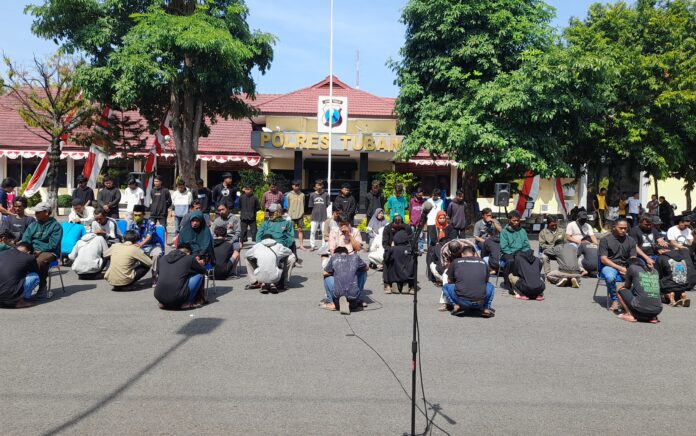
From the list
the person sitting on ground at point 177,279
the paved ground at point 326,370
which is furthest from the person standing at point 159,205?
the person sitting on ground at point 177,279

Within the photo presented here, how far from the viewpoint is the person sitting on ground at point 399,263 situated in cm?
1050

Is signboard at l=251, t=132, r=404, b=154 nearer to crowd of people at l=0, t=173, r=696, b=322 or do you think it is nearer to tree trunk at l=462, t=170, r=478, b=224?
tree trunk at l=462, t=170, r=478, b=224

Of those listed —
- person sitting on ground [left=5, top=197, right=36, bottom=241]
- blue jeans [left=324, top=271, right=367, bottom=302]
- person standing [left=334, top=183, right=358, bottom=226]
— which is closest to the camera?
blue jeans [left=324, top=271, right=367, bottom=302]

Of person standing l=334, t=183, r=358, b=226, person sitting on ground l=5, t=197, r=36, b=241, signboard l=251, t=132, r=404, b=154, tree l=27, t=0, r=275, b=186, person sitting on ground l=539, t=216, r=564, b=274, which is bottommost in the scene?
person sitting on ground l=539, t=216, r=564, b=274

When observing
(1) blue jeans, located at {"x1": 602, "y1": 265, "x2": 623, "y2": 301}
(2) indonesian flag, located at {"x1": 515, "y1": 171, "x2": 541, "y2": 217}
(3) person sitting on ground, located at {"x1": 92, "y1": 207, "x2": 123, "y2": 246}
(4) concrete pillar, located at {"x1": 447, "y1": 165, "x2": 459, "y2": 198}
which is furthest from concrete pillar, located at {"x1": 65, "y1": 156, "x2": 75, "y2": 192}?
(1) blue jeans, located at {"x1": 602, "y1": 265, "x2": 623, "y2": 301}

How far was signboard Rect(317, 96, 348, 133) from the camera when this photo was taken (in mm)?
20094

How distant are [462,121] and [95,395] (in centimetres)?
1579

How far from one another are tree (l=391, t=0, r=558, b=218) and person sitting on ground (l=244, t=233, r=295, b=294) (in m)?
10.2

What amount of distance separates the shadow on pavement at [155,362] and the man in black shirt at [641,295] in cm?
603

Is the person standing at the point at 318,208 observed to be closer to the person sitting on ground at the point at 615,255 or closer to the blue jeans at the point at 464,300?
the blue jeans at the point at 464,300

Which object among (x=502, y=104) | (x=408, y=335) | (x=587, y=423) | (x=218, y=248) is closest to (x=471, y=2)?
(x=502, y=104)

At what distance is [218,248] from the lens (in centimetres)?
1157

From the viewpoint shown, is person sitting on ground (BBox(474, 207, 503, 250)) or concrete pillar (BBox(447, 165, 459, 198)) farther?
concrete pillar (BBox(447, 165, 459, 198))

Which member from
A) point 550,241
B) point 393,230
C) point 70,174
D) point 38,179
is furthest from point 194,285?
point 70,174
